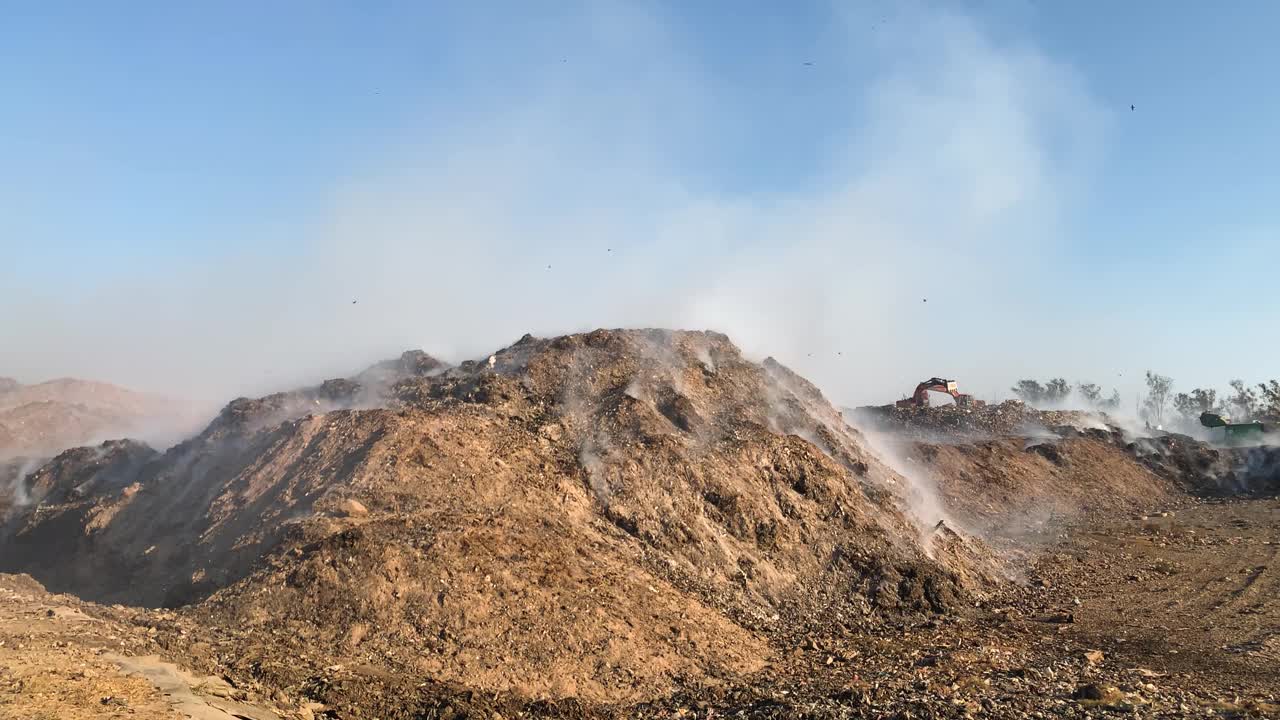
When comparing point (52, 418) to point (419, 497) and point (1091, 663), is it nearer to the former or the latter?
point (419, 497)

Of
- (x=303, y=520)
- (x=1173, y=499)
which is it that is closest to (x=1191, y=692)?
(x=303, y=520)

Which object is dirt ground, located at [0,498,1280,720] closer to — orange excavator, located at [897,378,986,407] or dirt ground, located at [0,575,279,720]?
dirt ground, located at [0,575,279,720]

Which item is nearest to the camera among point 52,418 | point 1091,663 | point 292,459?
point 1091,663

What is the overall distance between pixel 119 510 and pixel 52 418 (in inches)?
1645

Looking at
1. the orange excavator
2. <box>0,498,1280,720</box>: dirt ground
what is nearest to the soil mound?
the orange excavator

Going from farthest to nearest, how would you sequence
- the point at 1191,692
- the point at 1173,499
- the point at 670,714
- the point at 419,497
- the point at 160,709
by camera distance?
the point at 1173,499 < the point at 419,497 < the point at 1191,692 < the point at 670,714 < the point at 160,709

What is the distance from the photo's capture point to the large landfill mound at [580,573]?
34.2 ft

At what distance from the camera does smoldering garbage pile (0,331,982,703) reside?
38.4 feet

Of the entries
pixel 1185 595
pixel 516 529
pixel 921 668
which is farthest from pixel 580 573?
pixel 1185 595

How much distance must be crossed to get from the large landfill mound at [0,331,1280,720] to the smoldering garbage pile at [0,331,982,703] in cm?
7

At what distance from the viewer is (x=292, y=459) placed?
1750 centimetres

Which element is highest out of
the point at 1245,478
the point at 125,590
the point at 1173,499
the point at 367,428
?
the point at 1245,478

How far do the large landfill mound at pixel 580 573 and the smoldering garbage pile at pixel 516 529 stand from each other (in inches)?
2.7

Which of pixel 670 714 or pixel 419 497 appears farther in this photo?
pixel 419 497
